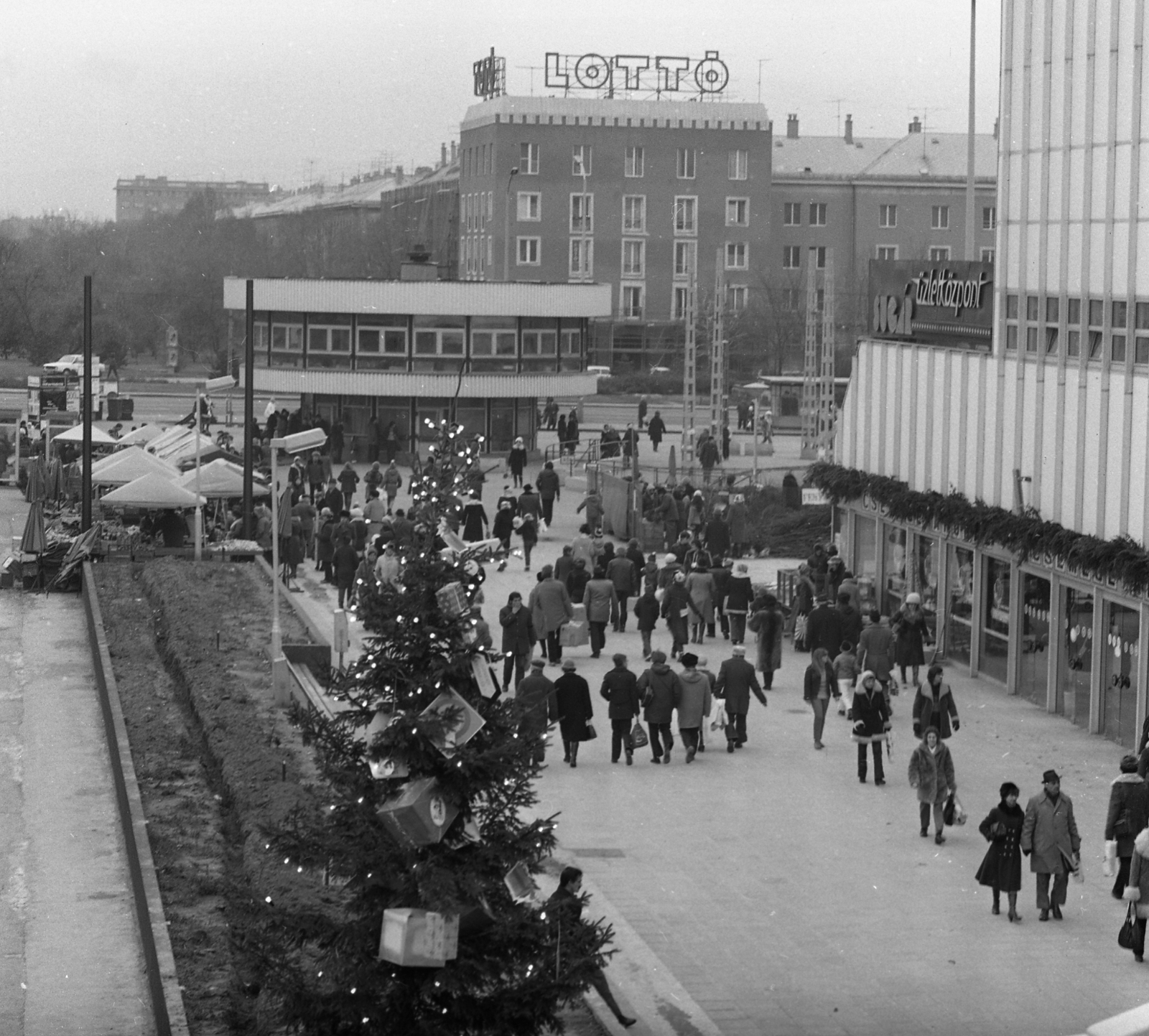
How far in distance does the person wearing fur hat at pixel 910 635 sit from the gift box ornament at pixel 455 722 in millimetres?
15220

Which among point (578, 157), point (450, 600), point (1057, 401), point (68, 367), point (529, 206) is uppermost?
point (578, 157)

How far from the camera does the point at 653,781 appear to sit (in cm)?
1962

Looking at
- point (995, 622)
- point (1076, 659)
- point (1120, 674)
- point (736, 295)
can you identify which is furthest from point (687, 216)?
point (1120, 674)

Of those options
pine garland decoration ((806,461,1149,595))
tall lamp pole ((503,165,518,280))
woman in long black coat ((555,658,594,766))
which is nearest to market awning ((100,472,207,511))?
pine garland decoration ((806,461,1149,595))

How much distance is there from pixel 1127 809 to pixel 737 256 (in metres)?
82.3

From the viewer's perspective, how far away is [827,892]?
1562 centimetres

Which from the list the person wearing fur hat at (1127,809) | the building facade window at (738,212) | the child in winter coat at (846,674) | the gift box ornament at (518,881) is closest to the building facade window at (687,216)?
the building facade window at (738,212)

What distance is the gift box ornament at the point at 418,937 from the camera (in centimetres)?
965

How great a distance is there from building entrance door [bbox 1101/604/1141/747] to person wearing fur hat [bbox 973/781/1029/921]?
6.80 metres

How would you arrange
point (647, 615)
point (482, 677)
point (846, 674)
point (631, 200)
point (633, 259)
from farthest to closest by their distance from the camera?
point (633, 259), point (631, 200), point (647, 615), point (846, 674), point (482, 677)

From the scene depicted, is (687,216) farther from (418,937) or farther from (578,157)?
(418,937)

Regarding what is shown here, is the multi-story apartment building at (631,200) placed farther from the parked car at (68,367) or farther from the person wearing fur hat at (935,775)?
the person wearing fur hat at (935,775)

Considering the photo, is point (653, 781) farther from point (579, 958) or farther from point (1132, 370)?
point (579, 958)

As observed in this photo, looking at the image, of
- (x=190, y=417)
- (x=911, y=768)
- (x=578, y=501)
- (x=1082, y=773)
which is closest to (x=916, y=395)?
(x=1082, y=773)
